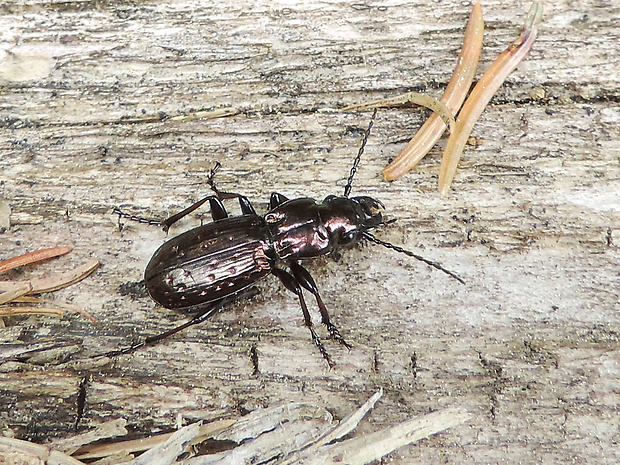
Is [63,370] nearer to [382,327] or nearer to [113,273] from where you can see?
[113,273]

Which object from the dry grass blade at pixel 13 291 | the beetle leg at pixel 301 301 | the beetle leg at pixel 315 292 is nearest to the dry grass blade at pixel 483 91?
the beetle leg at pixel 315 292

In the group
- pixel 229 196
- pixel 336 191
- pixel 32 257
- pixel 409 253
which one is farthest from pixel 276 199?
pixel 32 257

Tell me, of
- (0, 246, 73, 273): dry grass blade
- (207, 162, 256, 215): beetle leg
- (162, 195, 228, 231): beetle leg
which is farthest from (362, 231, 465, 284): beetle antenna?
(0, 246, 73, 273): dry grass blade

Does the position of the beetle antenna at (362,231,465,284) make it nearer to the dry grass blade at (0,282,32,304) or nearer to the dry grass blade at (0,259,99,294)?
the dry grass blade at (0,259,99,294)

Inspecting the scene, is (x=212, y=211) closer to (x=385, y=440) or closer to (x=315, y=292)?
(x=315, y=292)

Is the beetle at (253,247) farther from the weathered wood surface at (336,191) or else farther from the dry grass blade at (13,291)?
the dry grass blade at (13,291)

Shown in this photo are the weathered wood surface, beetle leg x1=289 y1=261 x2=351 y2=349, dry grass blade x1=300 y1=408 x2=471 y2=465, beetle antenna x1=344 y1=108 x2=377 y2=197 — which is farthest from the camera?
beetle antenna x1=344 y1=108 x2=377 y2=197
